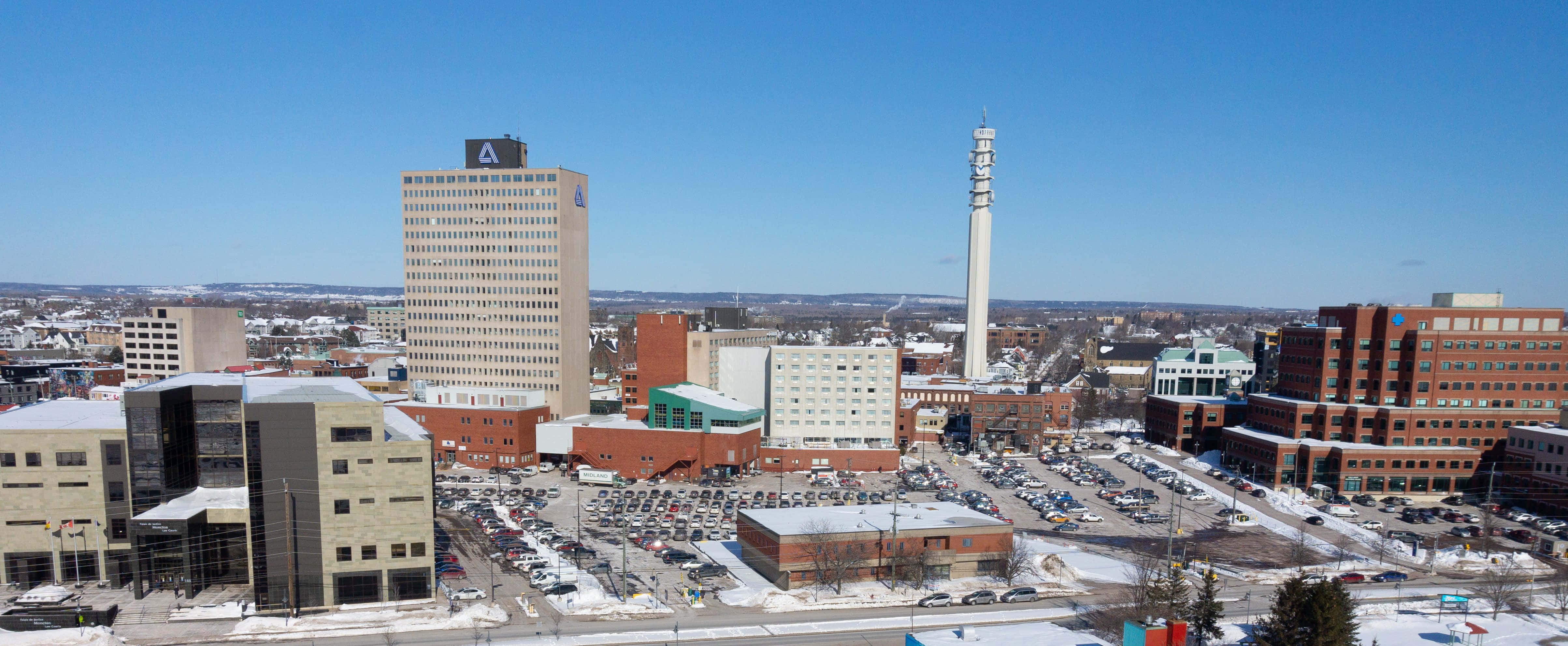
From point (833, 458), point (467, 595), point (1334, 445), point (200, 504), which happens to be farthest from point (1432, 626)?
point (200, 504)

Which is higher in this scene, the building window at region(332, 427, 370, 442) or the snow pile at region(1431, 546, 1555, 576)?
the building window at region(332, 427, 370, 442)

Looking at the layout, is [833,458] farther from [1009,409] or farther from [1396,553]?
[1396,553]

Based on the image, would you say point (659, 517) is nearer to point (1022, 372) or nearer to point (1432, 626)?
point (1432, 626)

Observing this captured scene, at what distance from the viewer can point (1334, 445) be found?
7975cm

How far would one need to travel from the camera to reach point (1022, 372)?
590 ft

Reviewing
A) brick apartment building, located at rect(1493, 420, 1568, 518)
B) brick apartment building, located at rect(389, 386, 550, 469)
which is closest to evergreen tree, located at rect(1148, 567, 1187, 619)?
brick apartment building, located at rect(1493, 420, 1568, 518)

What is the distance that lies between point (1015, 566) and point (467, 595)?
107ft

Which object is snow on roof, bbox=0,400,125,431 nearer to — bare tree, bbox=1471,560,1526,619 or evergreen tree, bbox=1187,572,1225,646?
evergreen tree, bbox=1187,572,1225,646

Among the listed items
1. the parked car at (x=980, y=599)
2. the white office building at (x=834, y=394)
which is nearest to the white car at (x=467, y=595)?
the parked car at (x=980, y=599)

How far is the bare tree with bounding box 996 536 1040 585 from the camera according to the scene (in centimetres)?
5281

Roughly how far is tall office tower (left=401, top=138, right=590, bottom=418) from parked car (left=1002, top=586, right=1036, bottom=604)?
2397 inches

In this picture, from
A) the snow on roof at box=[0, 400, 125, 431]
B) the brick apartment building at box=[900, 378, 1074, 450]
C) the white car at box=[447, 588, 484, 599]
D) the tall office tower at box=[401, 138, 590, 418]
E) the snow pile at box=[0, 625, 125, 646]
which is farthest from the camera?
the brick apartment building at box=[900, 378, 1074, 450]

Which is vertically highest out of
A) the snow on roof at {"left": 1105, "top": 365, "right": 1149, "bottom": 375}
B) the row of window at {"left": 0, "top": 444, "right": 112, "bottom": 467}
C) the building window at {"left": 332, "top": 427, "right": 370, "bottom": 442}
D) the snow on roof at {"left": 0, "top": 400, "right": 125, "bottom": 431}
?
the building window at {"left": 332, "top": 427, "right": 370, "bottom": 442}

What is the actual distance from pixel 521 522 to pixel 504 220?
4188 centimetres
